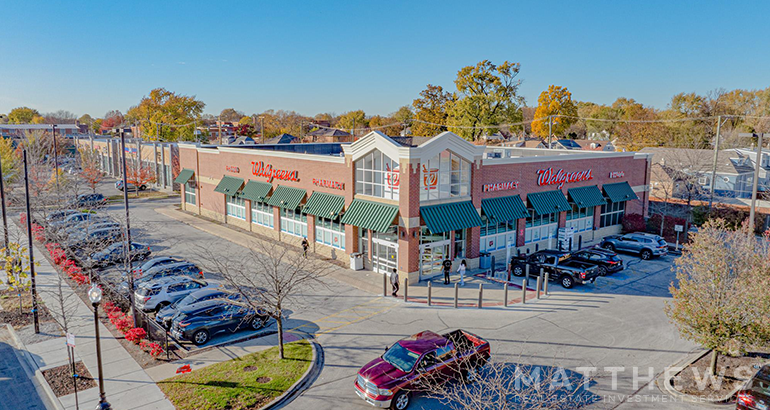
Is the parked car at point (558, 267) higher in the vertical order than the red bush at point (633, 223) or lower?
lower

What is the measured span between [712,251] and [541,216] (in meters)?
16.3

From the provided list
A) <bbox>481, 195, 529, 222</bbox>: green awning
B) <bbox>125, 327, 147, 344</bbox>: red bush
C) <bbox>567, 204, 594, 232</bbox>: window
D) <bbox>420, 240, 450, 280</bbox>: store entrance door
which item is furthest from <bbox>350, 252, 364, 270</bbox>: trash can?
<bbox>567, 204, 594, 232</bbox>: window

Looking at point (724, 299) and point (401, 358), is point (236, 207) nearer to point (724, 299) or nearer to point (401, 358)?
point (401, 358)

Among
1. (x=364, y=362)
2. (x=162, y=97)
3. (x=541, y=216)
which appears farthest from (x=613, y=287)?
(x=162, y=97)

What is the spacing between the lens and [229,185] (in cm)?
3891

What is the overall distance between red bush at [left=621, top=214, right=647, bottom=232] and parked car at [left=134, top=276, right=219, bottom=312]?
2933cm

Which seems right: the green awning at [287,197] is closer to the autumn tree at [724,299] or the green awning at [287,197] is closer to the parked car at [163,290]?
the parked car at [163,290]

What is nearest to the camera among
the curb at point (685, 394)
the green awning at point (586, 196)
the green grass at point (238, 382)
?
the green grass at point (238, 382)

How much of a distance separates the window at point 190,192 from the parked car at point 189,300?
88.1ft

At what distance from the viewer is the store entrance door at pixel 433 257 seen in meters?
26.1

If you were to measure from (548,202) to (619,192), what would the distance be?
8.06m

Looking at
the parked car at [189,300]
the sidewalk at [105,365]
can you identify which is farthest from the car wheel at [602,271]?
the sidewalk at [105,365]

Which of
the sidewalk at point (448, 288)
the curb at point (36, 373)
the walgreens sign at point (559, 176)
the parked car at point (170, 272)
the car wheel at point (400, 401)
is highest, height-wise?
the walgreens sign at point (559, 176)

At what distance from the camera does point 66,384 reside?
15273 mm
